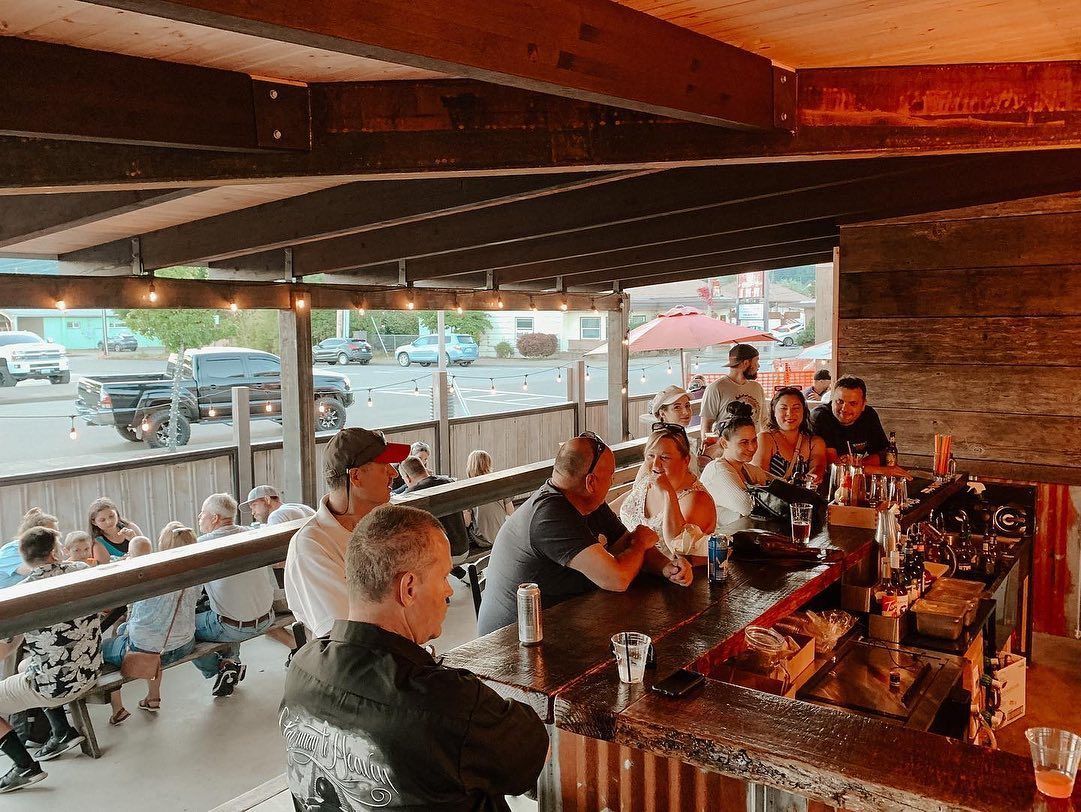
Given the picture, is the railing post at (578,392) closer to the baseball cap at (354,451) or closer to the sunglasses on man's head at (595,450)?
the sunglasses on man's head at (595,450)

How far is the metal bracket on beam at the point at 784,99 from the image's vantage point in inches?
99.7

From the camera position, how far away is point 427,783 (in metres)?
1.52

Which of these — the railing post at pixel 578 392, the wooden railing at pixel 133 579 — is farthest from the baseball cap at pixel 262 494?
the railing post at pixel 578 392

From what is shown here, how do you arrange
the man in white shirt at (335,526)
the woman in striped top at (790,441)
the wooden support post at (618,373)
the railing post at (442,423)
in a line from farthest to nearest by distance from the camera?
1. the wooden support post at (618,373)
2. the railing post at (442,423)
3. the woman in striped top at (790,441)
4. the man in white shirt at (335,526)

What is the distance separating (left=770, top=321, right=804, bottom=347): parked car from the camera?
1219 inches

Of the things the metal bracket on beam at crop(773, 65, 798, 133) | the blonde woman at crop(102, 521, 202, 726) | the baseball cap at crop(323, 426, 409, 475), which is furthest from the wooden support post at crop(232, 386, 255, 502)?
the metal bracket on beam at crop(773, 65, 798, 133)

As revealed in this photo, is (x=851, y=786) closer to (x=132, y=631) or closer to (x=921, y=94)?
(x=921, y=94)

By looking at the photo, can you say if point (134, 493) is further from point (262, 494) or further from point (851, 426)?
point (851, 426)

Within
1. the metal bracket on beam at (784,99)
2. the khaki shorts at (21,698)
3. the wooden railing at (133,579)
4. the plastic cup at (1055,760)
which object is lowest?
the khaki shorts at (21,698)

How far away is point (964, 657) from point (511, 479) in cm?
276

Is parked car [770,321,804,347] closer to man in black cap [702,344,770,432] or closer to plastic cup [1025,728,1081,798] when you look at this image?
man in black cap [702,344,770,432]

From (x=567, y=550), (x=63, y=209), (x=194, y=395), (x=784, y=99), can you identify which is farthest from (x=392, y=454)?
(x=194, y=395)

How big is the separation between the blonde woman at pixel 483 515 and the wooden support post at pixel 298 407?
1715 millimetres

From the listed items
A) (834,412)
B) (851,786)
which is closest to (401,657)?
(851,786)
